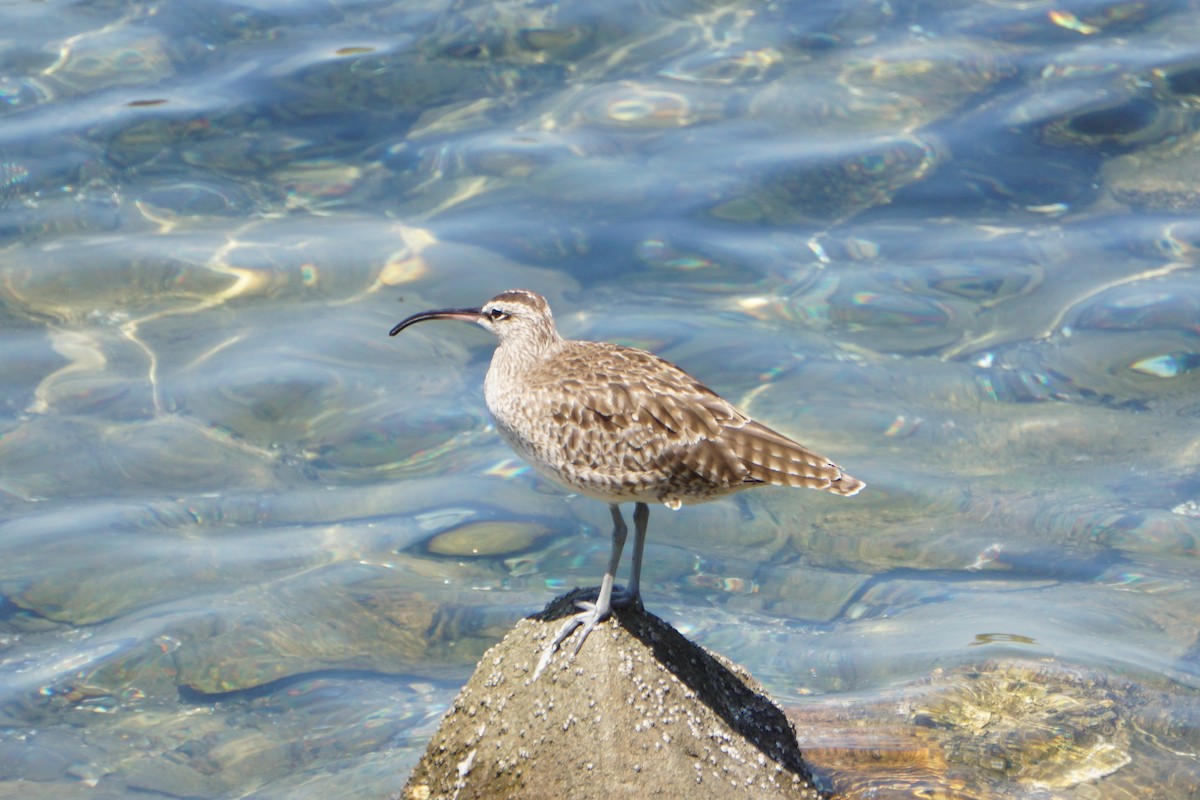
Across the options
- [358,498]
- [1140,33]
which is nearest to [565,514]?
[358,498]

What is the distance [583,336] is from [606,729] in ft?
17.9

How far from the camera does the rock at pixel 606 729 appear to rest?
5.90 metres

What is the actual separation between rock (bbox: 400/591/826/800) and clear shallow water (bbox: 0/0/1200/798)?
3.53 feet

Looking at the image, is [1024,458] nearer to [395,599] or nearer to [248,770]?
[395,599]

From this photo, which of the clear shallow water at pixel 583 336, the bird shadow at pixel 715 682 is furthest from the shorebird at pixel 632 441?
the clear shallow water at pixel 583 336

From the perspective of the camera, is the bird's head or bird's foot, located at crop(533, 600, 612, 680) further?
the bird's head

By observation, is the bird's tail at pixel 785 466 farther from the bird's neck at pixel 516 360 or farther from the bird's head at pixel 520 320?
the bird's head at pixel 520 320

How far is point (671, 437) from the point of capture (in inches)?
246

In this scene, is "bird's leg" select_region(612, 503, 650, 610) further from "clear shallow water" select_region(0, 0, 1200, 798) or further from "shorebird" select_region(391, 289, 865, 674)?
"clear shallow water" select_region(0, 0, 1200, 798)

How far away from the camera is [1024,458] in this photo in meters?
10.2

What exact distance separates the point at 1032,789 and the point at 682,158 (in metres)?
7.66

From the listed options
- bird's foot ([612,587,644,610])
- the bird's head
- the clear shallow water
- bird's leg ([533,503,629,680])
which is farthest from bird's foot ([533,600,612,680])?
the clear shallow water

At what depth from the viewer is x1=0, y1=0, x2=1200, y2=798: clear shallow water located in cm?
812

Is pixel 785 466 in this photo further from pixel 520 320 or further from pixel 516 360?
pixel 520 320
